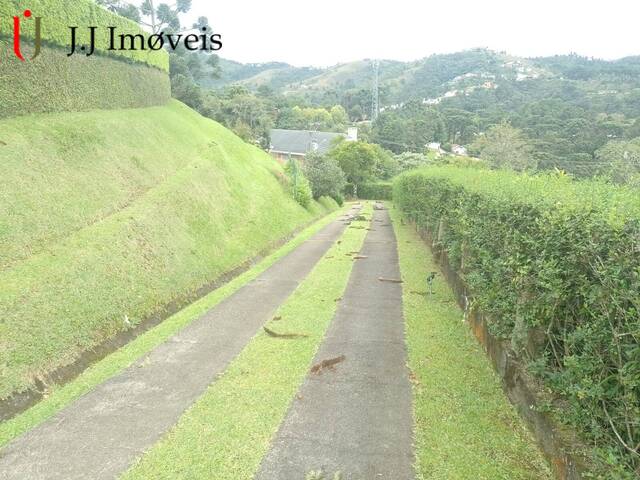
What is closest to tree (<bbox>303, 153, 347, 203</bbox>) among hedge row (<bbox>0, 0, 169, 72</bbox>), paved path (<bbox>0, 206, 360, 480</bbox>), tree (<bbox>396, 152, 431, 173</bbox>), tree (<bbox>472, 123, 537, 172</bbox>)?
tree (<bbox>472, 123, 537, 172</bbox>)

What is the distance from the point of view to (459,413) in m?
6.62

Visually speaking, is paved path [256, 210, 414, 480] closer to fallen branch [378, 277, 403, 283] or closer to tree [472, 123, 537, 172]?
fallen branch [378, 277, 403, 283]

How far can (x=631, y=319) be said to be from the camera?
394 cm

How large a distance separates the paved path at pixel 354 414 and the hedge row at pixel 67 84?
1347cm

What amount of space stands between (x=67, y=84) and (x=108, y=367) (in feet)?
48.3

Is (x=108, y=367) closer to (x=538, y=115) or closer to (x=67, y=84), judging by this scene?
(x=67, y=84)

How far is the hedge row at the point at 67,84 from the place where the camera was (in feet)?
50.2

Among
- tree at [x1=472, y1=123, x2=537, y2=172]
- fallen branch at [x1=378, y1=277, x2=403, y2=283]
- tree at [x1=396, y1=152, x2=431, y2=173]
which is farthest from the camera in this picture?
tree at [x1=396, y1=152, x2=431, y2=173]

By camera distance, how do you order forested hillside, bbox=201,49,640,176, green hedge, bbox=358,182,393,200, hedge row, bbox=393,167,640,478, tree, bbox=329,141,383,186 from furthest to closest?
green hedge, bbox=358,182,393,200 → tree, bbox=329,141,383,186 → forested hillside, bbox=201,49,640,176 → hedge row, bbox=393,167,640,478

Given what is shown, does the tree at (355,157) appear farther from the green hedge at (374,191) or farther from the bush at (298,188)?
the bush at (298,188)

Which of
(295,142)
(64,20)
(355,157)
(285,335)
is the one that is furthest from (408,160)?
(285,335)

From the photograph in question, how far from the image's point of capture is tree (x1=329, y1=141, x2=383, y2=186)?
65.1m

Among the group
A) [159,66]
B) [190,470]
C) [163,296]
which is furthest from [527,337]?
[159,66]

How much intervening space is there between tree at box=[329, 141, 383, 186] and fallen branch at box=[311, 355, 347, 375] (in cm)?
5803
